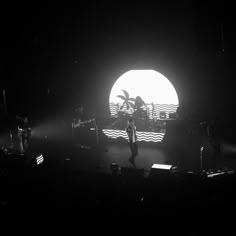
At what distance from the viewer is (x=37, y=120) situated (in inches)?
520

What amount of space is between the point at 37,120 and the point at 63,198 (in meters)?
8.59

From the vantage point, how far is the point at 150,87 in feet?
37.3

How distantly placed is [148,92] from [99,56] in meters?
2.14

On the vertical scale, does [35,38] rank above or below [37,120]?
above

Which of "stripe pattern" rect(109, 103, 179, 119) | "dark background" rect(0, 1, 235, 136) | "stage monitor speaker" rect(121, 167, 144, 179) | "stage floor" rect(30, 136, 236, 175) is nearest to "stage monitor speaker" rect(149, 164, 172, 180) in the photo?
"stage monitor speaker" rect(121, 167, 144, 179)

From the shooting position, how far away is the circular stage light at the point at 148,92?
1128cm

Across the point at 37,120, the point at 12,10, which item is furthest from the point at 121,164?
the point at 12,10

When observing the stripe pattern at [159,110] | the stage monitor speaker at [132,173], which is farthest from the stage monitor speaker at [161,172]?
the stripe pattern at [159,110]

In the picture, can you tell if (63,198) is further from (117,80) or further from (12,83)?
(12,83)

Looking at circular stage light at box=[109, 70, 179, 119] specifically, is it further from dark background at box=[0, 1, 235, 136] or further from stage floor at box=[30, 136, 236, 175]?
stage floor at box=[30, 136, 236, 175]

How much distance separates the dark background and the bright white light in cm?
20

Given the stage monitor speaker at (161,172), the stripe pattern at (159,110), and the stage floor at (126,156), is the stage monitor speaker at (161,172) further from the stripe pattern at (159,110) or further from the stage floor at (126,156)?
the stripe pattern at (159,110)

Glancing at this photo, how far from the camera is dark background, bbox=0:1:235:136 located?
10.5m

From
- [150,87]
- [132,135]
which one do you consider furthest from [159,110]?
[132,135]
